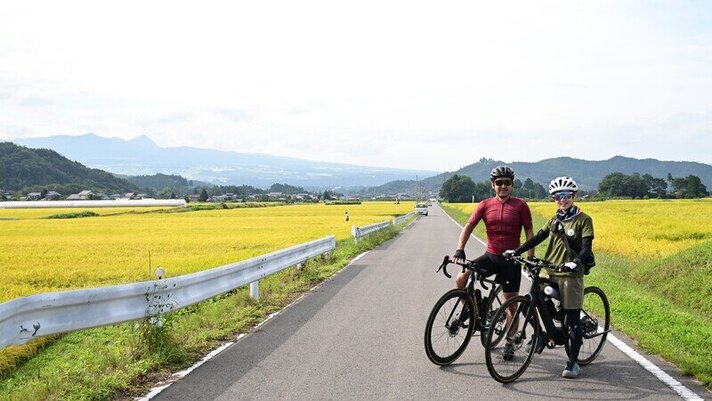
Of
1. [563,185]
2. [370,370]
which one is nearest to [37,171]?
[370,370]

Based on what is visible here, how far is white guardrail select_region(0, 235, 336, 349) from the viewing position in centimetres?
496

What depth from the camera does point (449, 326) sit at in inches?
244

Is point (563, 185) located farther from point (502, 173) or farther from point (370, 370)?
point (370, 370)

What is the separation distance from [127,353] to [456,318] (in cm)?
340

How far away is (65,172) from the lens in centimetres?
16838

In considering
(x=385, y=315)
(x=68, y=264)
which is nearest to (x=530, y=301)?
(x=385, y=315)

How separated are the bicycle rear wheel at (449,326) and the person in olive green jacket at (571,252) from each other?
72cm

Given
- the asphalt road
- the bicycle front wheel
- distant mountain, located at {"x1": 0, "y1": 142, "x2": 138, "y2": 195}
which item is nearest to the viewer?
the asphalt road

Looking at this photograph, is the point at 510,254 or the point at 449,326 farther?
the point at 449,326

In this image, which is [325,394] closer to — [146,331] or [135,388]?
[135,388]

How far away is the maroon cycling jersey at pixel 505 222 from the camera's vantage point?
248 inches

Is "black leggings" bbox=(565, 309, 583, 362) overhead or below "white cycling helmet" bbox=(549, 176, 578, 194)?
below

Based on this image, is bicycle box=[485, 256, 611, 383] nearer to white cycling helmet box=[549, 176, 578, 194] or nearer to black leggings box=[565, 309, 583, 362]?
black leggings box=[565, 309, 583, 362]

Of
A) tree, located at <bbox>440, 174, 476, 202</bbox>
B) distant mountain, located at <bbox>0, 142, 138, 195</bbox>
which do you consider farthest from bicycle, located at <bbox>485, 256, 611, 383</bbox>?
tree, located at <bbox>440, 174, 476, 202</bbox>
